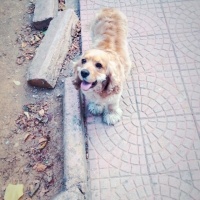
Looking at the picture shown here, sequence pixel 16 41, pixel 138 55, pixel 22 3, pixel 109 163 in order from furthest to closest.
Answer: pixel 22 3
pixel 16 41
pixel 138 55
pixel 109 163

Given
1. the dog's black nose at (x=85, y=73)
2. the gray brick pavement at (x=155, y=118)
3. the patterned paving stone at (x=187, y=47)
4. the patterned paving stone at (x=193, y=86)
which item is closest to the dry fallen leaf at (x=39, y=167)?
the gray brick pavement at (x=155, y=118)

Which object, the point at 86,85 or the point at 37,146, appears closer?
the point at 86,85

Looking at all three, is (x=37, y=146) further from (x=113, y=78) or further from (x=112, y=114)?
(x=113, y=78)

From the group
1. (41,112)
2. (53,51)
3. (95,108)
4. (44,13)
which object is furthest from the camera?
(44,13)

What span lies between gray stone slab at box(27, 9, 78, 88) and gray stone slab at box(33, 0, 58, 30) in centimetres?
15

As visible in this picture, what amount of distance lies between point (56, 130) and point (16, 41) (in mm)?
1706

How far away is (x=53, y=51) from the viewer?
4.05 meters

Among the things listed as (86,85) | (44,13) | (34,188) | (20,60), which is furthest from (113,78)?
(44,13)

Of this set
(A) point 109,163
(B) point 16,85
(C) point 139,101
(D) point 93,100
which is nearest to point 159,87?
(C) point 139,101

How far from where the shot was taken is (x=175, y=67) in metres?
4.03

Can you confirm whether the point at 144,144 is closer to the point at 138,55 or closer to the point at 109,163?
the point at 109,163

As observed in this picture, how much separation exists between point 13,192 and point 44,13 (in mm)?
2701

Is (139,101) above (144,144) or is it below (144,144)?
above

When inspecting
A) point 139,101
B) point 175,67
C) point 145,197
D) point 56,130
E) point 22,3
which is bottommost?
point 145,197
